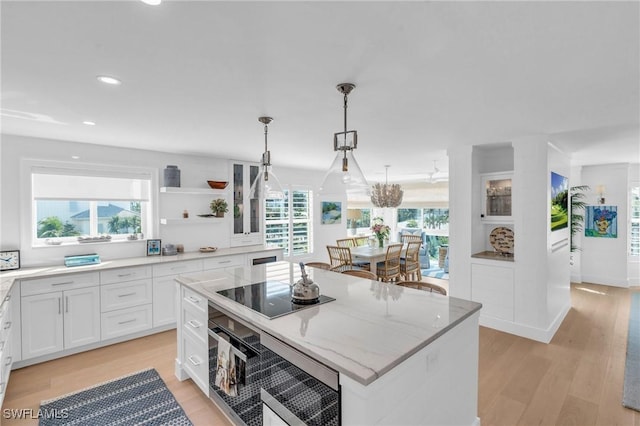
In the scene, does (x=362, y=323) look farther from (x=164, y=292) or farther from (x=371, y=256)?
(x=371, y=256)

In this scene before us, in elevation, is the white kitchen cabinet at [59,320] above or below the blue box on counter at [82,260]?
below

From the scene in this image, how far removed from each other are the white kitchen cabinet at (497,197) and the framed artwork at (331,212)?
3281mm

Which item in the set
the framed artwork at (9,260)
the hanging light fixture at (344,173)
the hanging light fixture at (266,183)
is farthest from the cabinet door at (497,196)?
the framed artwork at (9,260)

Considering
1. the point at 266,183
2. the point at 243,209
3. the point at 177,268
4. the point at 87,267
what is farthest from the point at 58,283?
the point at 243,209

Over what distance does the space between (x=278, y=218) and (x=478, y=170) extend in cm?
345

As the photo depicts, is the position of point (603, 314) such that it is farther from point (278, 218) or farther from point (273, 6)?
point (273, 6)

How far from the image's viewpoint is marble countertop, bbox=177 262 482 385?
4.34 ft

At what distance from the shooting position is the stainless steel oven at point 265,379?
1.40m

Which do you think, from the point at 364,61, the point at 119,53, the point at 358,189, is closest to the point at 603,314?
the point at 358,189

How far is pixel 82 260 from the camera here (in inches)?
141

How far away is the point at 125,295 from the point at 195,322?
1.61m

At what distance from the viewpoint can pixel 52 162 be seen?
3.56m

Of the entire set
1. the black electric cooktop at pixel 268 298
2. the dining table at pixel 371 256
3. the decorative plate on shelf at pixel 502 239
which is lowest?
the dining table at pixel 371 256

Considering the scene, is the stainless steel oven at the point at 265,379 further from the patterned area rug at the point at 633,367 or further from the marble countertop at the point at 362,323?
the patterned area rug at the point at 633,367
